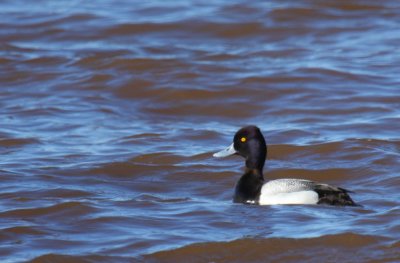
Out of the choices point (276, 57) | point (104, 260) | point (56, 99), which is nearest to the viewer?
point (104, 260)

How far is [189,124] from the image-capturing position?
13.1 meters

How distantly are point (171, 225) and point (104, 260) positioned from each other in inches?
42.2

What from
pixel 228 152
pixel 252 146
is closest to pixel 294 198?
pixel 252 146

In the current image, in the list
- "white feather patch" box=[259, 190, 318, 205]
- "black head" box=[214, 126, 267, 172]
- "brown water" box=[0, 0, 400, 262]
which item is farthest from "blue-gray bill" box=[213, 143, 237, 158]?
"white feather patch" box=[259, 190, 318, 205]

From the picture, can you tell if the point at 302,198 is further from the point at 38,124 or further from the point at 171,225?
the point at 38,124

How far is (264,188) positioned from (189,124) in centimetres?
329

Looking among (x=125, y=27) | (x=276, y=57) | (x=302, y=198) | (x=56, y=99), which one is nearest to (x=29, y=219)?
(x=302, y=198)

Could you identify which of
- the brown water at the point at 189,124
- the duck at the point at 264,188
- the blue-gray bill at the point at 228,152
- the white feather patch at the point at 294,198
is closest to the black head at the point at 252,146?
the duck at the point at 264,188

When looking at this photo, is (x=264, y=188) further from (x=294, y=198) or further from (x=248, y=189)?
(x=294, y=198)

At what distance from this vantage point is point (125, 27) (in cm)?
1780

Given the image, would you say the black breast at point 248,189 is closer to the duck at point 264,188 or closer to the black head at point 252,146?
the duck at point 264,188

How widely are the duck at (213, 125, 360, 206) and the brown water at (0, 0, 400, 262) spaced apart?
0.12m

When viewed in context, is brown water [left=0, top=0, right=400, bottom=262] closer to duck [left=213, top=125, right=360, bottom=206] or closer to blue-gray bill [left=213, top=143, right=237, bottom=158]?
duck [left=213, top=125, right=360, bottom=206]

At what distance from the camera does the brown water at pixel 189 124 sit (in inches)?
342
